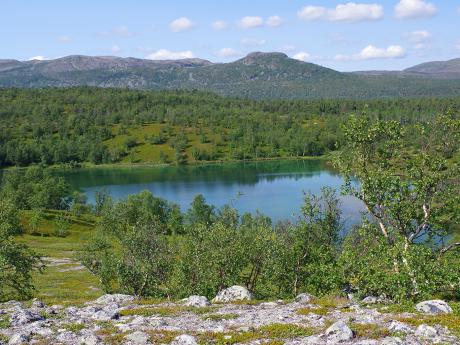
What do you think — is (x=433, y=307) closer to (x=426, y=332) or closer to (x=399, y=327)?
(x=399, y=327)

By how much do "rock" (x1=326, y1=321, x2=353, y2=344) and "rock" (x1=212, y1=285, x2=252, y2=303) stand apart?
10067 millimetres

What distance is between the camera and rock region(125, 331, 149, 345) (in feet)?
63.4

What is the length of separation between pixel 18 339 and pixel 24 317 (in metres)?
3.91

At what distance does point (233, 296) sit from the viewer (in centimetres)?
2889

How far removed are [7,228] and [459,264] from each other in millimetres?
35230

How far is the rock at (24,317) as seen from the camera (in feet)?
76.4

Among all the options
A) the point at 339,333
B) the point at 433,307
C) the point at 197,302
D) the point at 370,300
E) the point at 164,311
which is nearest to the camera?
the point at 339,333

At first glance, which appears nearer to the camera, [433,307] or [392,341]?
[392,341]

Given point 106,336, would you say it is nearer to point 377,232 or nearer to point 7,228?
point 377,232

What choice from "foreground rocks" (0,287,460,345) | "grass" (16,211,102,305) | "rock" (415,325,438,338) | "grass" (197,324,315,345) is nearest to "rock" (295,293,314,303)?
"foreground rocks" (0,287,460,345)

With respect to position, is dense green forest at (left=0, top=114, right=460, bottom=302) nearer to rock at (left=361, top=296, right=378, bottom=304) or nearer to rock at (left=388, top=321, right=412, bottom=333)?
rock at (left=361, top=296, right=378, bottom=304)

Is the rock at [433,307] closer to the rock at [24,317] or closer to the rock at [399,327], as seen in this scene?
the rock at [399,327]

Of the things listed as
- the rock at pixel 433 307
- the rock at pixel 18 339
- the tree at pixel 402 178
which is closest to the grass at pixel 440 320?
the rock at pixel 433 307

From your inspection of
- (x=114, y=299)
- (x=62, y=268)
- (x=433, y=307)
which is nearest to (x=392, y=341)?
(x=433, y=307)
